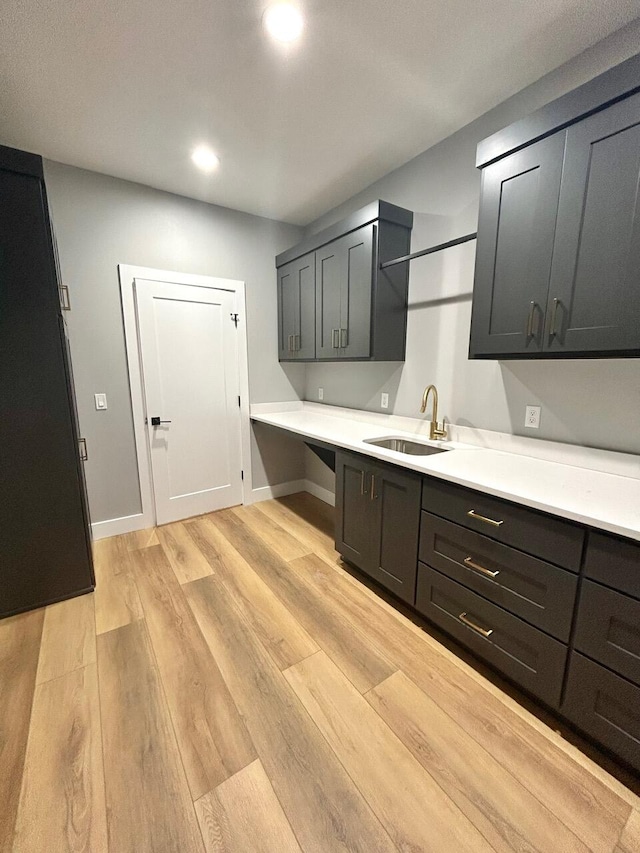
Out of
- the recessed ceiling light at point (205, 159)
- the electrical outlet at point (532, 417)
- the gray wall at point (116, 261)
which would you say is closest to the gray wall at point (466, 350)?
the electrical outlet at point (532, 417)

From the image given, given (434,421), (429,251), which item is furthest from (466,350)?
(429,251)

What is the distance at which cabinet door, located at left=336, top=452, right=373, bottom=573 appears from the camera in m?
2.03

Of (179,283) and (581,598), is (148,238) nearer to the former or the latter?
(179,283)

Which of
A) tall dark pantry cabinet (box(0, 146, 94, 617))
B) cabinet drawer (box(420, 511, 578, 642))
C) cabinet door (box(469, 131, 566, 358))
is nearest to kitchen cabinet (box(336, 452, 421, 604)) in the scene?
cabinet drawer (box(420, 511, 578, 642))

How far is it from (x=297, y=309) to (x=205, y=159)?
46.8 inches

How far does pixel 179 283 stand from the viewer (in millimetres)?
2736

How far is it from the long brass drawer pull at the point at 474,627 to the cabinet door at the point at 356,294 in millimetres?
1597

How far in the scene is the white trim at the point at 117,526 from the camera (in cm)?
269

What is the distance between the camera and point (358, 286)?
2.35 meters

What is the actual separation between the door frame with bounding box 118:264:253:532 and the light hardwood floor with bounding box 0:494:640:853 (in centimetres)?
94

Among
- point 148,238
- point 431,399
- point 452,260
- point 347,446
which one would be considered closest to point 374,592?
point 347,446

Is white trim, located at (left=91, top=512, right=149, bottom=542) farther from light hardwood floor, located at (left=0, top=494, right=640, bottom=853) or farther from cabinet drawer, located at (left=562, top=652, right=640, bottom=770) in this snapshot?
cabinet drawer, located at (left=562, top=652, right=640, bottom=770)

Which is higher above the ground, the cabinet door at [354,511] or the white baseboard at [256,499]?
the cabinet door at [354,511]

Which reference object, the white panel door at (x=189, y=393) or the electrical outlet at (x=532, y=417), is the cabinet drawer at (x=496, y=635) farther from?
the white panel door at (x=189, y=393)
